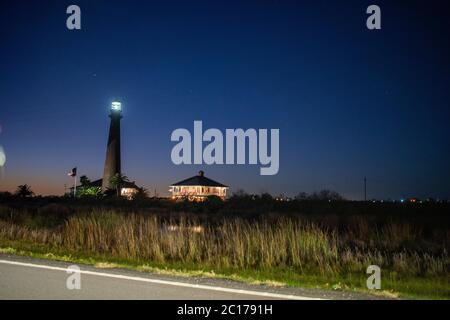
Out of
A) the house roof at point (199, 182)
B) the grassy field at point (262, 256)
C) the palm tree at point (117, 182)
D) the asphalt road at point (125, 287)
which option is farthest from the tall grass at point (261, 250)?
the house roof at point (199, 182)

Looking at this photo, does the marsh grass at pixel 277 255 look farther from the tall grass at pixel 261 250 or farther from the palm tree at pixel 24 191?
the palm tree at pixel 24 191

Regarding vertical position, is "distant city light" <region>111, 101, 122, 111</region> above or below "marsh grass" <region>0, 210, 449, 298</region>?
above

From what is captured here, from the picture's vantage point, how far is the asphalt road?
245 inches

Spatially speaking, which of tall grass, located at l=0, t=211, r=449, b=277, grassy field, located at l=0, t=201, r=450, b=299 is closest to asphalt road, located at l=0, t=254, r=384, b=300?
grassy field, located at l=0, t=201, r=450, b=299

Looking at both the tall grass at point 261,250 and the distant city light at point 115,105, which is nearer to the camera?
the tall grass at point 261,250

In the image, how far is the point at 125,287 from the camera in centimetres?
677

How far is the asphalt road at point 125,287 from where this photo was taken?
6.21 m

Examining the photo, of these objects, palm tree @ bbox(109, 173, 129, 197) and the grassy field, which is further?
palm tree @ bbox(109, 173, 129, 197)

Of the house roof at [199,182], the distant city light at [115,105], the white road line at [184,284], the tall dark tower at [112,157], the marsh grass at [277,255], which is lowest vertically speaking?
the marsh grass at [277,255]

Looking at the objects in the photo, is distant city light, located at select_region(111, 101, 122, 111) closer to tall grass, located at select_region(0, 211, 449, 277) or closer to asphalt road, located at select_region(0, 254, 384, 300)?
tall grass, located at select_region(0, 211, 449, 277)
